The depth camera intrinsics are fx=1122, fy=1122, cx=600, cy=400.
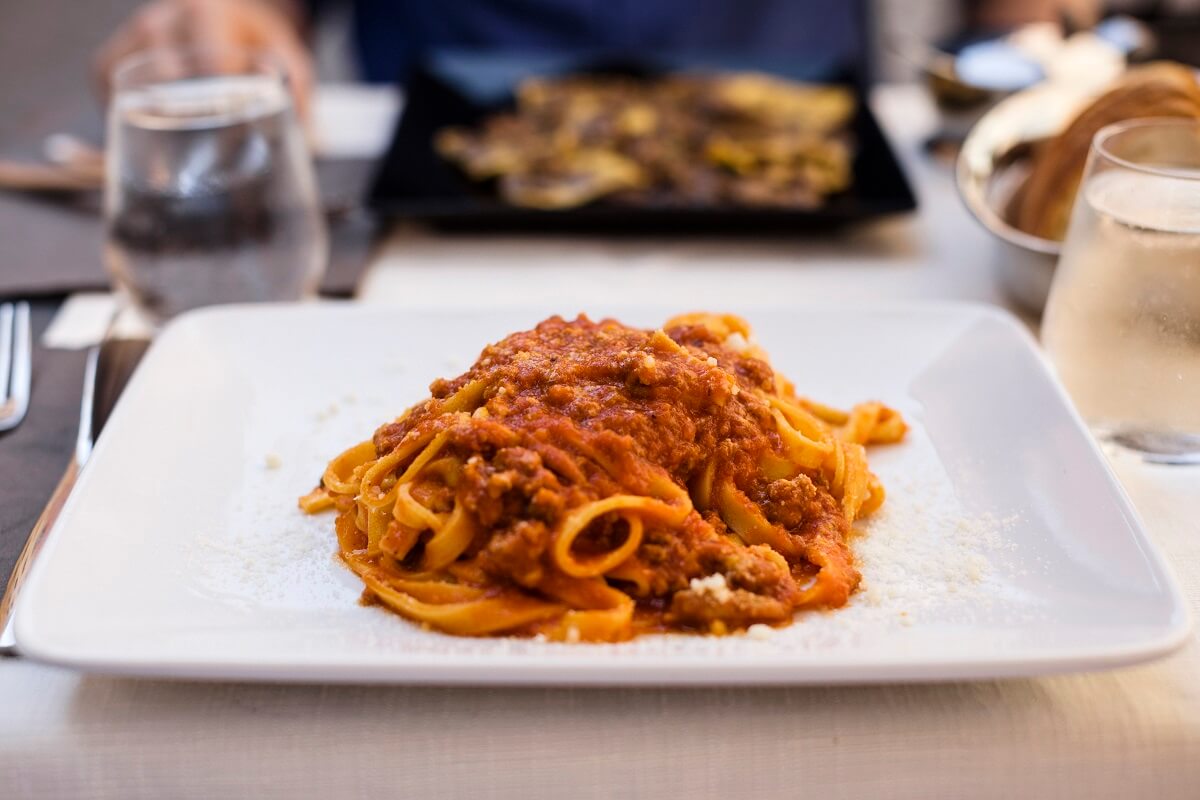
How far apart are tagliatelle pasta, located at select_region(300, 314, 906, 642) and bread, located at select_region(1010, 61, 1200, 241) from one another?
41.3 inches

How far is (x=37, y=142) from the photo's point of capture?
3.57 metres

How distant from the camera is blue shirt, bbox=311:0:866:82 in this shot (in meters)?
4.93

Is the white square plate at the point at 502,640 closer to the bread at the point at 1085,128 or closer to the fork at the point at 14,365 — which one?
the fork at the point at 14,365

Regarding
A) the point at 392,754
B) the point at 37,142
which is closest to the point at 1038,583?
the point at 392,754

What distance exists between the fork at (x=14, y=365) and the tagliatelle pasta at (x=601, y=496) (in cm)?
74


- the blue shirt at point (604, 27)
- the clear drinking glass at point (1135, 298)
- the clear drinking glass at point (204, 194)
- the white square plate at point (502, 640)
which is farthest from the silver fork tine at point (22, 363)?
the blue shirt at point (604, 27)

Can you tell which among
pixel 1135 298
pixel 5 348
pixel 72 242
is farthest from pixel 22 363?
pixel 1135 298

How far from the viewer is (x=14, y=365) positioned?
87.7 inches

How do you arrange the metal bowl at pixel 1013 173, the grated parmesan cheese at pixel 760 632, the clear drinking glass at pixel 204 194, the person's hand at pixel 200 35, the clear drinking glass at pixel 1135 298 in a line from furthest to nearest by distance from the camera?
the person's hand at pixel 200 35 → the metal bowl at pixel 1013 173 → the clear drinking glass at pixel 204 194 → the clear drinking glass at pixel 1135 298 → the grated parmesan cheese at pixel 760 632

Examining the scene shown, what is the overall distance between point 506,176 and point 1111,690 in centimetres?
229

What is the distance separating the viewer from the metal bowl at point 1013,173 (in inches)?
96.7

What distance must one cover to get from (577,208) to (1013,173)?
1125mm

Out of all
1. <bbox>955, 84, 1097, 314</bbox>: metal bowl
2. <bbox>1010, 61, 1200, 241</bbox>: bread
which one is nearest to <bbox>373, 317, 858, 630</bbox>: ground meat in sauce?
<bbox>955, 84, 1097, 314</bbox>: metal bowl

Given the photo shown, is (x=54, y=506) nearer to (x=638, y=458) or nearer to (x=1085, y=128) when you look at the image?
(x=638, y=458)
